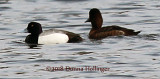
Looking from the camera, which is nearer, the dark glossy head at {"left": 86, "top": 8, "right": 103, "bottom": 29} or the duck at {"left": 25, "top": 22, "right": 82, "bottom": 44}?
the duck at {"left": 25, "top": 22, "right": 82, "bottom": 44}

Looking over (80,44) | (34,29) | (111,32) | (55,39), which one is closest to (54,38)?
(55,39)

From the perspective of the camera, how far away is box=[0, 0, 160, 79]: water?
1178cm

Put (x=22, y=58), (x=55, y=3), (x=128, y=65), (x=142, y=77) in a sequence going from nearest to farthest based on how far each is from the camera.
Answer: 1. (x=142, y=77)
2. (x=128, y=65)
3. (x=22, y=58)
4. (x=55, y=3)

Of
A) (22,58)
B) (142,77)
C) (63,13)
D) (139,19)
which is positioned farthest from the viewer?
(63,13)

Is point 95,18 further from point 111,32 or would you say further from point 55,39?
point 55,39

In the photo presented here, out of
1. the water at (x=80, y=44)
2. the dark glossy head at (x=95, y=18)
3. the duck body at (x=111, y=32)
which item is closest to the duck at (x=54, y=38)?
the water at (x=80, y=44)

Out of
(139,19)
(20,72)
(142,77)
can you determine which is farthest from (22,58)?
(139,19)

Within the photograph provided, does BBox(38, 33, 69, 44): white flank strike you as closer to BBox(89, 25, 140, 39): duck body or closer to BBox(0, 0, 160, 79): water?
BBox(0, 0, 160, 79): water

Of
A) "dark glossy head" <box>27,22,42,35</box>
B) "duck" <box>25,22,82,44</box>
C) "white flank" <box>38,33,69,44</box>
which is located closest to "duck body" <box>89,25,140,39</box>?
"duck" <box>25,22,82,44</box>

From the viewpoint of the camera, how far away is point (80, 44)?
15297 millimetres

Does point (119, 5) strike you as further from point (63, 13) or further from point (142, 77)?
point (142, 77)

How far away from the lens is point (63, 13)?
21266 millimetres

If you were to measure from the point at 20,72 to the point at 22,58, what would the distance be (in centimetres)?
152

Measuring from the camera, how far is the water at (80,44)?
38.7 feet
